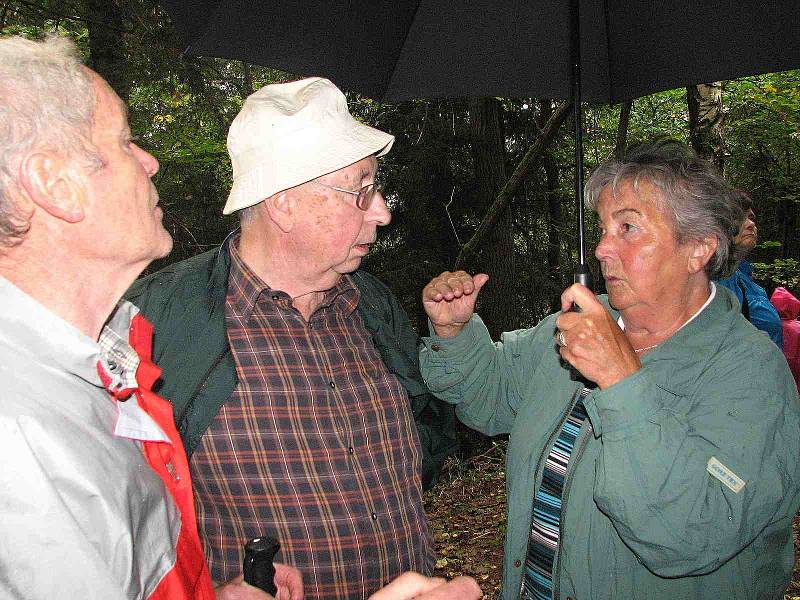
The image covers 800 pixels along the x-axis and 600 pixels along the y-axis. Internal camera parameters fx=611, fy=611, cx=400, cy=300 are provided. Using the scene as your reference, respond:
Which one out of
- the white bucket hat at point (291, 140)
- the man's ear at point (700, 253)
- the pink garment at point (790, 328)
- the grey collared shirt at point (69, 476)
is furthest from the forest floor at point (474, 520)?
the grey collared shirt at point (69, 476)

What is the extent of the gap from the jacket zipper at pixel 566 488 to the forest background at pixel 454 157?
3396 mm

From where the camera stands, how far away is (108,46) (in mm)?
7191

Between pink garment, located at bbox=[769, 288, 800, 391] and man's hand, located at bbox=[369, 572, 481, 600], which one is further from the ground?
man's hand, located at bbox=[369, 572, 481, 600]

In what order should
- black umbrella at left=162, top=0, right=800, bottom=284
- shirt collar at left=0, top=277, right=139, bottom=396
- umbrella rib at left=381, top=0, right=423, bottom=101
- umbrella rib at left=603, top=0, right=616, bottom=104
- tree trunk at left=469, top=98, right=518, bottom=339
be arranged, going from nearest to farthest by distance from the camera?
shirt collar at left=0, top=277, right=139, bottom=396
black umbrella at left=162, top=0, right=800, bottom=284
umbrella rib at left=603, top=0, right=616, bottom=104
umbrella rib at left=381, top=0, right=423, bottom=101
tree trunk at left=469, top=98, right=518, bottom=339

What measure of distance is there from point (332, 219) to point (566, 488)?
135 centimetres

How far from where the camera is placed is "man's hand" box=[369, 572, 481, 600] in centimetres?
147

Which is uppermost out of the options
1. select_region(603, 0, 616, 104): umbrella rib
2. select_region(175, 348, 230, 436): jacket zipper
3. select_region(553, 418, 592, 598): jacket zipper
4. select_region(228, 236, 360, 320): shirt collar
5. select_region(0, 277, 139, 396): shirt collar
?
select_region(603, 0, 616, 104): umbrella rib

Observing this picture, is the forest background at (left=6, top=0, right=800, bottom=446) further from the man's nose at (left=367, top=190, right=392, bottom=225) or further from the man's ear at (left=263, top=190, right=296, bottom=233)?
the man's ear at (left=263, top=190, right=296, bottom=233)

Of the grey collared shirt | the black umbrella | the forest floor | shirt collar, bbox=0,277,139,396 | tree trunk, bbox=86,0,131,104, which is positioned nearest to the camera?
the grey collared shirt

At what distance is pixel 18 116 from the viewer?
52.4 inches

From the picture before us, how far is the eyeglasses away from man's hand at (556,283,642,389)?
3.12 ft

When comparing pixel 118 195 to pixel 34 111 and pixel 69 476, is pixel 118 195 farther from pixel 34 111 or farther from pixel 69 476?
pixel 69 476

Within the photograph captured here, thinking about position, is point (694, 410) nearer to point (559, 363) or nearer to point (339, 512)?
point (559, 363)

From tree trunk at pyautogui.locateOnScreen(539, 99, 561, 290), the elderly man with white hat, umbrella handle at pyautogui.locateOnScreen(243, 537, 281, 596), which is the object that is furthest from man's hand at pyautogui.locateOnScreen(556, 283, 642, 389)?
tree trunk at pyautogui.locateOnScreen(539, 99, 561, 290)
